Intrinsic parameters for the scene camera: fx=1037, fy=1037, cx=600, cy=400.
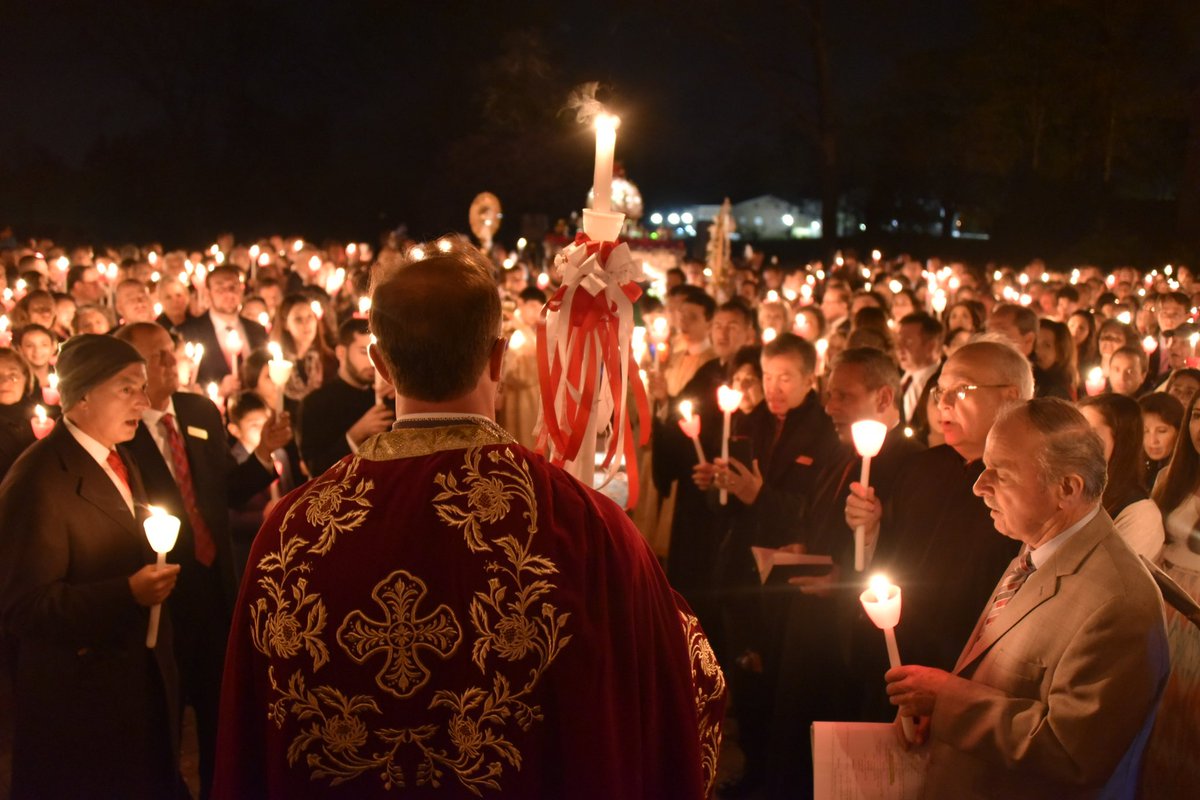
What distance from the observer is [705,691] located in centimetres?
216

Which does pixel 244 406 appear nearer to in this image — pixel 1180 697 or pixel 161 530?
pixel 161 530

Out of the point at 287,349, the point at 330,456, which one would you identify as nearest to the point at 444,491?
the point at 330,456

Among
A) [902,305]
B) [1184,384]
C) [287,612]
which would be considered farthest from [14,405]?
[902,305]

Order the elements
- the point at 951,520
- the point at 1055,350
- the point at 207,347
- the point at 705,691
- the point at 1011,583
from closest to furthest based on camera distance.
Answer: the point at 705,691
the point at 1011,583
the point at 951,520
the point at 1055,350
the point at 207,347

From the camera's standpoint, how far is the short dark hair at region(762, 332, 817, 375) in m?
5.10

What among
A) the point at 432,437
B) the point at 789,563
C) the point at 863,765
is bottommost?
the point at 863,765

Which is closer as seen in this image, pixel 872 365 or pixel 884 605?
pixel 884 605

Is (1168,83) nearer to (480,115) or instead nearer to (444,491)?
(480,115)

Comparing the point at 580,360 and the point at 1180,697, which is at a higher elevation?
the point at 580,360

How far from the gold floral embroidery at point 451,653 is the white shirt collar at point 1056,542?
1.43 metres

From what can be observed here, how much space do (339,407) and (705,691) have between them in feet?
12.4

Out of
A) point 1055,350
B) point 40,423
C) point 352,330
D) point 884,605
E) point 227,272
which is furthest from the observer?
point 227,272

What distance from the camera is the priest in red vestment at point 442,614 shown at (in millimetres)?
1908

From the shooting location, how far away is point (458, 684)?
1914 mm
